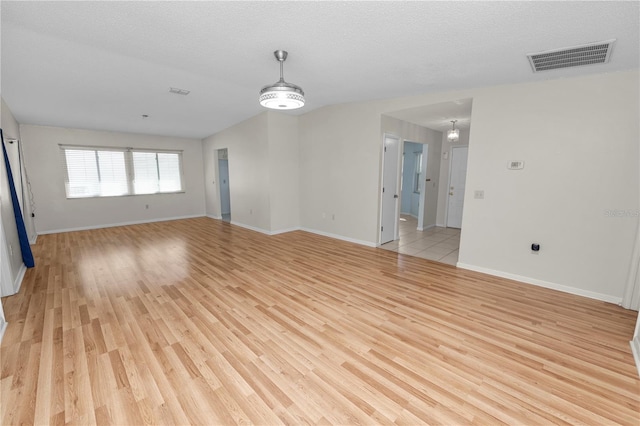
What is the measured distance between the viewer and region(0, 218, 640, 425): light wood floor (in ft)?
5.08

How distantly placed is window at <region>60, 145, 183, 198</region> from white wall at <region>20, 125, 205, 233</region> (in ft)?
0.48

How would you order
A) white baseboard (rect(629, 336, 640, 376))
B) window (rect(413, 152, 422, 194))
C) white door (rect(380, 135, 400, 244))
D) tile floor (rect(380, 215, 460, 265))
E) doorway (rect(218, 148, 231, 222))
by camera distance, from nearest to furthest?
white baseboard (rect(629, 336, 640, 376)) < tile floor (rect(380, 215, 460, 265)) < white door (rect(380, 135, 400, 244)) < window (rect(413, 152, 422, 194)) < doorway (rect(218, 148, 231, 222))

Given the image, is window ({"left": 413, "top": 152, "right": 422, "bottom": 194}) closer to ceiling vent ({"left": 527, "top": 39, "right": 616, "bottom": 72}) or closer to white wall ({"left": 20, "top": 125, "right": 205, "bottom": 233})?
ceiling vent ({"left": 527, "top": 39, "right": 616, "bottom": 72})

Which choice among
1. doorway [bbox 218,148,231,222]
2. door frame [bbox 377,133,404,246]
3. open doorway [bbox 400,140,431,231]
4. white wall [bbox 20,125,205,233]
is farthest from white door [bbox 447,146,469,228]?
white wall [bbox 20,125,205,233]

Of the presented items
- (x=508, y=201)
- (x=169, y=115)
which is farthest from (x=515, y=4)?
(x=169, y=115)

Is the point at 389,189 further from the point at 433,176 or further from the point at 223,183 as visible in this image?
the point at 223,183

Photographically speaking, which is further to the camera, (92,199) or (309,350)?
(92,199)

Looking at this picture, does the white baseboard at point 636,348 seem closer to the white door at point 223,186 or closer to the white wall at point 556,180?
the white wall at point 556,180

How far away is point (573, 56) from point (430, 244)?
3.43m

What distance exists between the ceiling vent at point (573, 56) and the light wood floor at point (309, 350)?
8.21ft

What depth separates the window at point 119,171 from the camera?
645 cm

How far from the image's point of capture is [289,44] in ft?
8.12

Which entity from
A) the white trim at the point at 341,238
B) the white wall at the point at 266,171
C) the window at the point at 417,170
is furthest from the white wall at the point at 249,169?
the window at the point at 417,170

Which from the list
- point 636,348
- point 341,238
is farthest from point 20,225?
point 636,348
